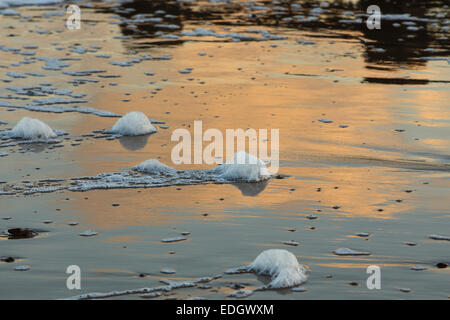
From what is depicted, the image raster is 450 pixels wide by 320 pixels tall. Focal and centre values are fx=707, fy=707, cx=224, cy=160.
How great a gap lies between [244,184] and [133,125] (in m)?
1.88

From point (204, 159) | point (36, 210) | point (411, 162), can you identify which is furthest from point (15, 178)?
point (411, 162)

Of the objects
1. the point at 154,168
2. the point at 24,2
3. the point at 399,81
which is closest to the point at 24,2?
the point at 24,2

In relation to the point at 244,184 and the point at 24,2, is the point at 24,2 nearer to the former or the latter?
the point at 24,2

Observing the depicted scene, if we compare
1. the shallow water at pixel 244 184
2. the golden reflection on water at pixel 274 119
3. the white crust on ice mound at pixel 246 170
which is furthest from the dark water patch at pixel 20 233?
the white crust on ice mound at pixel 246 170

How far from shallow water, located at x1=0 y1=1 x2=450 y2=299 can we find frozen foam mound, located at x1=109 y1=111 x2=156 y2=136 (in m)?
0.17

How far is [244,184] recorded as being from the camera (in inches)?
236

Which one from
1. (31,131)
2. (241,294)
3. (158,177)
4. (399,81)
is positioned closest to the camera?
(241,294)

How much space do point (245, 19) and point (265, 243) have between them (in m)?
11.2

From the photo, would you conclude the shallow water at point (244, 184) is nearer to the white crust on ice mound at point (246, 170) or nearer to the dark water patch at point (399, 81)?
the dark water patch at point (399, 81)

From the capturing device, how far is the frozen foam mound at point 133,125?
7398 millimetres

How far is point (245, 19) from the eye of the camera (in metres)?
15.4

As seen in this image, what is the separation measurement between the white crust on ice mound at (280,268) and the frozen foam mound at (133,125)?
10.9 feet

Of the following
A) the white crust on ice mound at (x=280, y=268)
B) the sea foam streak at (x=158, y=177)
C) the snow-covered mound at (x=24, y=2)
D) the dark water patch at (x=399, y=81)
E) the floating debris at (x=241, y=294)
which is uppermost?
the snow-covered mound at (x=24, y=2)

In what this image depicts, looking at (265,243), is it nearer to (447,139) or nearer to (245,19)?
(447,139)
